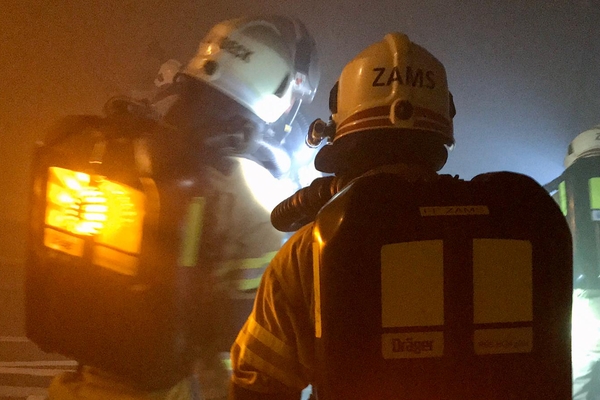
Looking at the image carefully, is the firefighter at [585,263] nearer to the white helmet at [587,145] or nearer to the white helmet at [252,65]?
the white helmet at [587,145]

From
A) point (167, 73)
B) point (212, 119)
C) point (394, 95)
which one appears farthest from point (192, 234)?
point (167, 73)

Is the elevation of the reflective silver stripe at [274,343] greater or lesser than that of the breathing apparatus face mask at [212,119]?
lesser

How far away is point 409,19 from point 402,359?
2.61 meters

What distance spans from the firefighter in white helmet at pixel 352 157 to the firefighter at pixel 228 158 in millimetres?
673

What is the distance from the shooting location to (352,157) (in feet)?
3.49

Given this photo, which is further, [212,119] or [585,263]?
[585,263]

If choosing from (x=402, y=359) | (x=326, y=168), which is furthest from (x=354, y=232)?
(x=326, y=168)

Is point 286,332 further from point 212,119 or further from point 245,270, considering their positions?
point 212,119

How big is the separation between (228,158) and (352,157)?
2.95ft

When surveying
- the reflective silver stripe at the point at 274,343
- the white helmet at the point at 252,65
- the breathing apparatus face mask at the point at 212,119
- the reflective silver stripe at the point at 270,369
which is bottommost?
the reflective silver stripe at the point at 270,369

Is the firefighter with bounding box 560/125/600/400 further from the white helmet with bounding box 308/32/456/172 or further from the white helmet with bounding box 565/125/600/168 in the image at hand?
the white helmet with bounding box 308/32/456/172

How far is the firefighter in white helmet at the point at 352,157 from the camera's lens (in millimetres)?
971

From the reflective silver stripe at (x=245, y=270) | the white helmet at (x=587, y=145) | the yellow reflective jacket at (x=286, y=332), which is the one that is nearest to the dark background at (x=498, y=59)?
the white helmet at (x=587, y=145)

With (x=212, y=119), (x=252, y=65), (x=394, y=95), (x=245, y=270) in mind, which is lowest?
(x=245, y=270)
